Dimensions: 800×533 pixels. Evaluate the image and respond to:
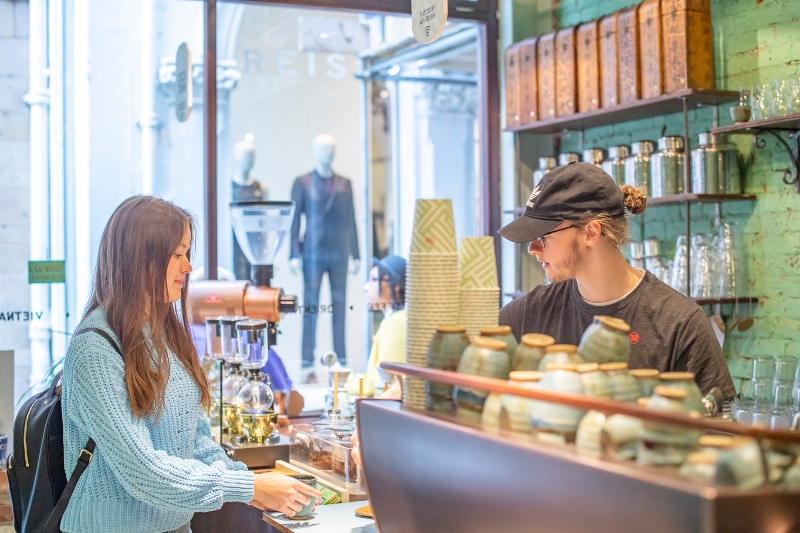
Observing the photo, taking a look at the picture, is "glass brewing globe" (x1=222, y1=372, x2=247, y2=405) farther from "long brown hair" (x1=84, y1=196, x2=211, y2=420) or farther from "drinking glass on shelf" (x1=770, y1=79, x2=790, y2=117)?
"drinking glass on shelf" (x1=770, y1=79, x2=790, y2=117)

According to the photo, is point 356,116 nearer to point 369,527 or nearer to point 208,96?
point 208,96

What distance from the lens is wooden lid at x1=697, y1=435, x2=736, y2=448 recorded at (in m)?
1.12

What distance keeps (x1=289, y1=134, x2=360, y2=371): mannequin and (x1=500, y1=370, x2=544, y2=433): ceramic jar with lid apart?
4723 mm

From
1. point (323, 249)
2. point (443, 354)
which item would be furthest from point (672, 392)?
point (323, 249)

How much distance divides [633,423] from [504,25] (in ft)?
13.8

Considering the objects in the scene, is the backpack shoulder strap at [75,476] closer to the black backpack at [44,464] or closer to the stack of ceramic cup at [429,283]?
the black backpack at [44,464]

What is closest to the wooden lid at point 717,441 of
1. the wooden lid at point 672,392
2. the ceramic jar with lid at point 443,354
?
the wooden lid at point 672,392

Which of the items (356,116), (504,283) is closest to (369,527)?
(504,283)

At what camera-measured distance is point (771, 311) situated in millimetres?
3555

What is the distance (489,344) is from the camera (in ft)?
4.95

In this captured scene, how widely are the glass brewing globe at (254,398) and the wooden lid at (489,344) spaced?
1517mm

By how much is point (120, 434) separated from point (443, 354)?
28.8 inches

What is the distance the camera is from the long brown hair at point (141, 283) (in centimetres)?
197

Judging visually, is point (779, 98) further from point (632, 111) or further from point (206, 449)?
point (206, 449)
